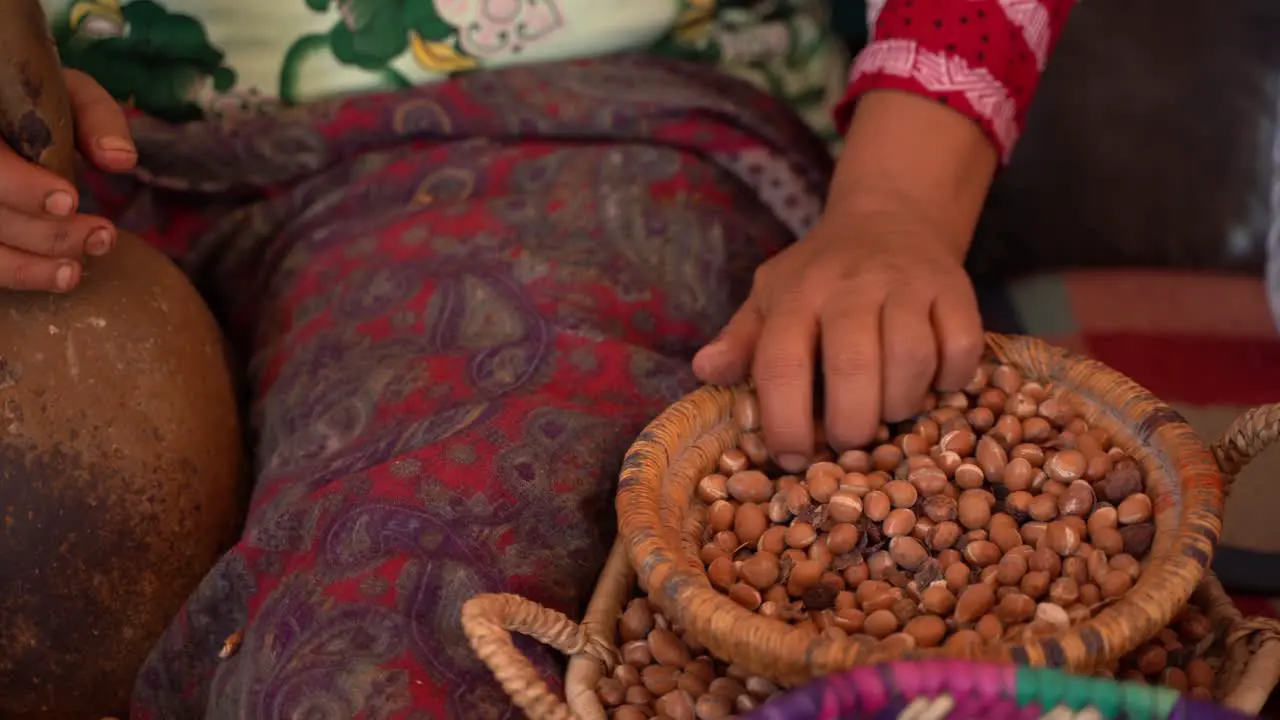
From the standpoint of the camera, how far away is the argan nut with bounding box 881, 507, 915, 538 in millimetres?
598

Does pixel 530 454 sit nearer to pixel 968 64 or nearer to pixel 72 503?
pixel 72 503

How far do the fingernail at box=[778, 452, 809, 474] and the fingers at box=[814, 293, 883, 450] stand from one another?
0.06 feet

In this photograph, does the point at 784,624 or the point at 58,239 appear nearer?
the point at 784,624

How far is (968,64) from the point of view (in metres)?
0.79

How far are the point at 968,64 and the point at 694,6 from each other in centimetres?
28

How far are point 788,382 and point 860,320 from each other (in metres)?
0.05

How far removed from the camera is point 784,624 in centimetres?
51

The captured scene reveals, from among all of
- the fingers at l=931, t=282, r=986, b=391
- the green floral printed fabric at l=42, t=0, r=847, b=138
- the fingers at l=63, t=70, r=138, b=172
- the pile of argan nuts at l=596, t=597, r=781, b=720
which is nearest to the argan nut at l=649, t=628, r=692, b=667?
the pile of argan nuts at l=596, t=597, r=781, b=720

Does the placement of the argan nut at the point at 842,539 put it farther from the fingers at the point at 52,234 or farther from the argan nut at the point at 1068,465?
the fingers at the point at 52,234

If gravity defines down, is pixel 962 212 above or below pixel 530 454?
above

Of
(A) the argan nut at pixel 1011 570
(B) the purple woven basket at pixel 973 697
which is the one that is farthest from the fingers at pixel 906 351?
(B) the purple woven basket at pixel 973 697

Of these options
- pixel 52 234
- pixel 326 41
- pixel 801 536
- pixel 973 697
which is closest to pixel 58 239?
pixel 52 234

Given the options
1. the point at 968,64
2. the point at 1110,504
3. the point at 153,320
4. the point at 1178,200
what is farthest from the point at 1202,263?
the point at 153,320

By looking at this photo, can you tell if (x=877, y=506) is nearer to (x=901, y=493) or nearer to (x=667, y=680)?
→ (x=901, y=493)
